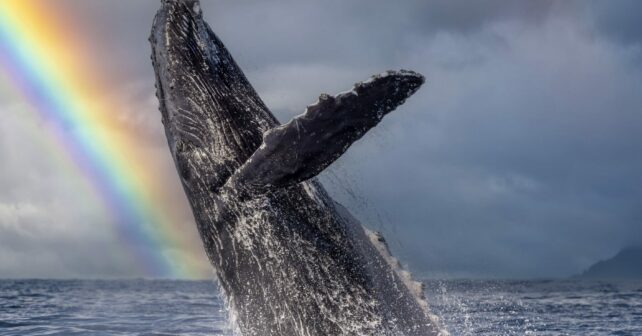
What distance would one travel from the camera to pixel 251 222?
6266mm

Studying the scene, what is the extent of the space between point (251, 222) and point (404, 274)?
5.90 ft

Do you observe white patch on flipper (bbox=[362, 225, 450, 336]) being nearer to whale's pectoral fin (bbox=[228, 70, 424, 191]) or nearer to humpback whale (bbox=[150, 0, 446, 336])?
humpback whale (bbox=[150, 0, 446, 336])

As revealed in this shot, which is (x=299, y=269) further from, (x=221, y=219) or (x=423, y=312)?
(x=423, y=312)

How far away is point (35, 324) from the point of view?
55.9 ft

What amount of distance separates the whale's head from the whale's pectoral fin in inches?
33.6

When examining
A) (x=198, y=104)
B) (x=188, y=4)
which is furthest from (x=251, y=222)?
(x=188, y=4)

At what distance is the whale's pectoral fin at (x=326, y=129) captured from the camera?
512cm

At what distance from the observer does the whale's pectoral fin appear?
5117 millimetres

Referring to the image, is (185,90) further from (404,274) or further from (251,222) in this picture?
(404,274)

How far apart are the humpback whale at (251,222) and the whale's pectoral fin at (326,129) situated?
1.35 feet

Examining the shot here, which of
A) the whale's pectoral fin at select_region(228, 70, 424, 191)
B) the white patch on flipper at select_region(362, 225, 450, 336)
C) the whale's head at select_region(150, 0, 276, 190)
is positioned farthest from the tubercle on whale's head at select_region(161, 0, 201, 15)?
the white patch on flipper at select_region(362, 225, 450, 336)

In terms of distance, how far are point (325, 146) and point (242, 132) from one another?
4.68ft

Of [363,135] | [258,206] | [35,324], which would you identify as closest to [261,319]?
[258,206]

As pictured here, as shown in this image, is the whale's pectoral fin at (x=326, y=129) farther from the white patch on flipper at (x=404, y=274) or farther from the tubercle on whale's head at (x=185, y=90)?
the white patch on flipper at (x=404, y=274)
